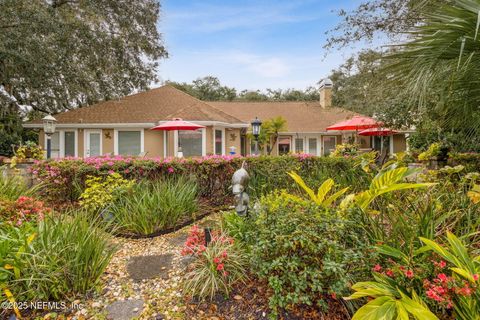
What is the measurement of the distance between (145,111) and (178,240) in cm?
1106

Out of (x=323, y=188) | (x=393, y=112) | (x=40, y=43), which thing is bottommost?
(x=323, y=188)

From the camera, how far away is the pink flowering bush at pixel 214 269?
2.46 m

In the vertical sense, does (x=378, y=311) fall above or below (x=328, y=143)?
below

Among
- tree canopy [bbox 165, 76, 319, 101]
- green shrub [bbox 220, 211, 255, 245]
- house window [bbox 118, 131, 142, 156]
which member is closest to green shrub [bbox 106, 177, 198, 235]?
green shrub [bbox 220, 211, 255, 245]

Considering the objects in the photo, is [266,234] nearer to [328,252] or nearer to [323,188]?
[328,252]

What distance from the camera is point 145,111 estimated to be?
13.5 meters

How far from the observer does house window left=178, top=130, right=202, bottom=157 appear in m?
12.7

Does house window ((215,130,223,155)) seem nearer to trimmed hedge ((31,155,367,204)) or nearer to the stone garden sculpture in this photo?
trimmed hedge ((31,155,367,204))

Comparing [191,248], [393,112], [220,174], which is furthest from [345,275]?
[393,112]

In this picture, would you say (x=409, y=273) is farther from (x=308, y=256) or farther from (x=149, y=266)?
(x=149, y=266)

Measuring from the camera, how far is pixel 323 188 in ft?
9.84

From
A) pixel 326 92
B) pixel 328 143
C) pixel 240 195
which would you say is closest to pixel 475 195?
pixel 240 195

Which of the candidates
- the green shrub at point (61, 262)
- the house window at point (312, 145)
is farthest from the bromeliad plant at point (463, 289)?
the house window at point (312, 145)

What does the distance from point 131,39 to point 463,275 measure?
15.1 metres
